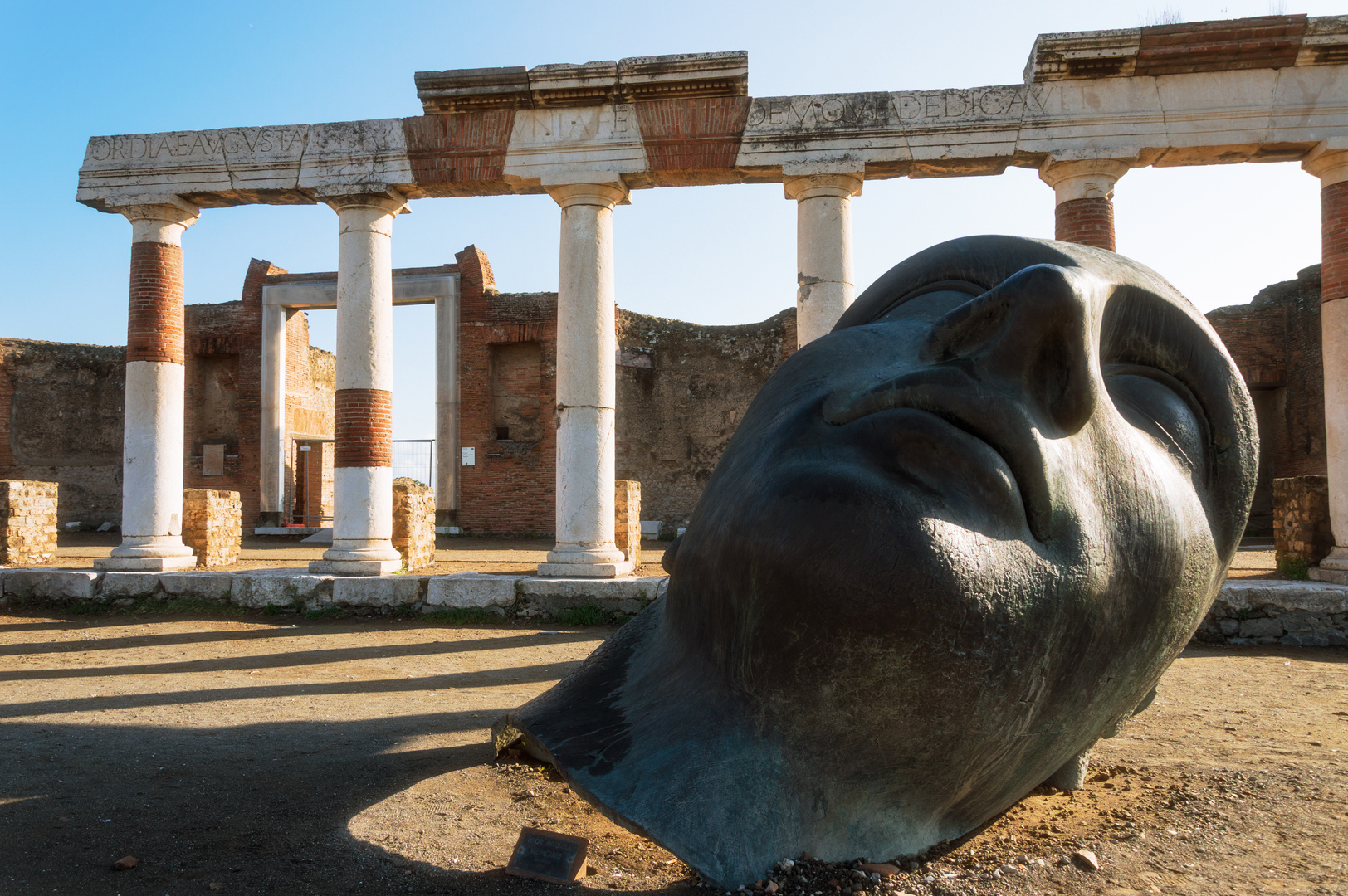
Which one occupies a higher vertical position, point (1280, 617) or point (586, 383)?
point (586, 383)

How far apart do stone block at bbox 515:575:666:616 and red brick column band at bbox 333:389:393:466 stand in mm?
2180

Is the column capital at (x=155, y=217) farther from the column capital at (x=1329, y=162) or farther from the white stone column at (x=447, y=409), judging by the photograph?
the column capital at (x=1329, y=162)

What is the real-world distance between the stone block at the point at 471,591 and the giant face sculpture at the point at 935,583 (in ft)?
20.9

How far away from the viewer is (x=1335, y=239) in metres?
7.87

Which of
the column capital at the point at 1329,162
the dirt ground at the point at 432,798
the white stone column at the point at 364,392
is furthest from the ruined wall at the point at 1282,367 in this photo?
the white stone column at the point at 364,392

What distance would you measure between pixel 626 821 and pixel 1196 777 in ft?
8.10

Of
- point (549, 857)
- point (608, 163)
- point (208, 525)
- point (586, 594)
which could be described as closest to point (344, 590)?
→ point (586, 594)

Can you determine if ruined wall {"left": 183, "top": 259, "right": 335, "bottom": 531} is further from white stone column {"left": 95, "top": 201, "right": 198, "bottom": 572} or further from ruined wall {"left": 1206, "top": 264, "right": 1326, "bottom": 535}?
ruined wall {"left": 1206, "top": 264, "right": 1326, "bottom": 535}

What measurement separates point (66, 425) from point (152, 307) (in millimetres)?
14670

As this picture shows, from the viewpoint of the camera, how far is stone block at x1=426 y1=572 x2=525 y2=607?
26.7ft

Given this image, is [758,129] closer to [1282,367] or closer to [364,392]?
[364,392]

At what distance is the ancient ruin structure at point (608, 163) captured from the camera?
7770mm

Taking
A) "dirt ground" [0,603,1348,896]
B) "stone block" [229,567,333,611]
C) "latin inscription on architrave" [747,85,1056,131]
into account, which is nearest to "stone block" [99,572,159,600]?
"stone block" [229,567,333,611]

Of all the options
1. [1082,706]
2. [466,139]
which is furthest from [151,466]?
[1082,706]
